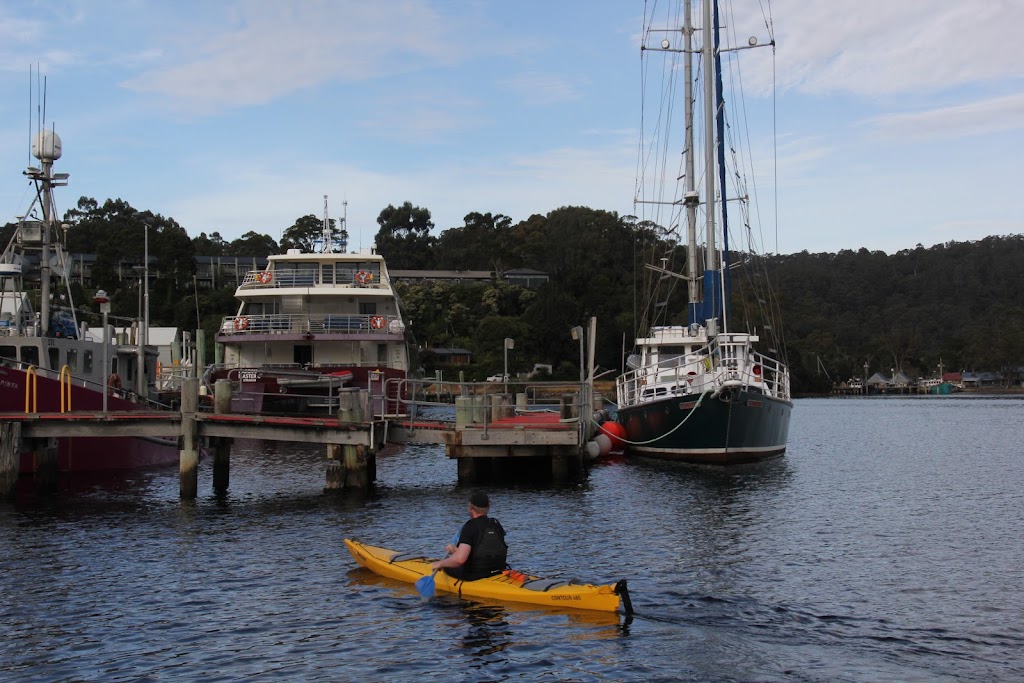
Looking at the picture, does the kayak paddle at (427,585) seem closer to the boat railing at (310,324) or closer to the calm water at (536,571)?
the calm water at (536,571)

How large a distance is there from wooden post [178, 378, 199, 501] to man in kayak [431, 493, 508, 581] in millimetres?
11390

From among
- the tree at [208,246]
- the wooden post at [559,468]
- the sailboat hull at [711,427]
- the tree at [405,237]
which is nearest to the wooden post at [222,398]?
the wooden post at [559,468]

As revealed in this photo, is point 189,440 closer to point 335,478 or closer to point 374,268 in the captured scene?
point 335,478

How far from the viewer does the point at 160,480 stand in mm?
30672

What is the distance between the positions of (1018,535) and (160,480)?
22.9 meters

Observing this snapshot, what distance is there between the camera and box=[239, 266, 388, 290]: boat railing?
47062 mm

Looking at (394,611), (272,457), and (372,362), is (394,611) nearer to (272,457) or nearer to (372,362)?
(272,457)

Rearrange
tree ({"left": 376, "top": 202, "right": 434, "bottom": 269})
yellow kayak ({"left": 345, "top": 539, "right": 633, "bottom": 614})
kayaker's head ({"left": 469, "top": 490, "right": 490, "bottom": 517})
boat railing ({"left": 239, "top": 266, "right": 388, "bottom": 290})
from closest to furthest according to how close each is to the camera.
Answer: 1. yellow kayak ({"left": 345, "top": 539, "right": 633, "bottom": 614})
2. kayaker's head ({"left": 469, "top": 490, "right": 490, "bottom": 517})
3. boat railing ({"left": 239, "top": 266, "right": 388, "bottom": 290})
4. tree ({"left": 376, "top": 202, "right": 434, "bottom": 269})

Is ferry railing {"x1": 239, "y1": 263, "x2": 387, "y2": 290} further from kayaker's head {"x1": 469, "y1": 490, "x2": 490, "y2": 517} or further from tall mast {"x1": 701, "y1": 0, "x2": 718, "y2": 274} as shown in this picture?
kayaker's head {"x1": 469, "y1": 490, "x2": 490, "y2": 517}

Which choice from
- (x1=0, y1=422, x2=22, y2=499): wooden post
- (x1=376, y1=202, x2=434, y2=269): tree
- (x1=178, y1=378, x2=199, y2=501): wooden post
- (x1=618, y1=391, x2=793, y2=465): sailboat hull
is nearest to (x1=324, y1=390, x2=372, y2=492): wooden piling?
(x1=178, y1=378, x2=199, y2=501): wooden post

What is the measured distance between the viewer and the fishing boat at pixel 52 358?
2830 centimetres

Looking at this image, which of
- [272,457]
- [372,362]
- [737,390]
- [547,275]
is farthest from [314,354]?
[547,275]

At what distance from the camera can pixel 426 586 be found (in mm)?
15922

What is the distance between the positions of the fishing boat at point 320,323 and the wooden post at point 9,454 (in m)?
14.4
